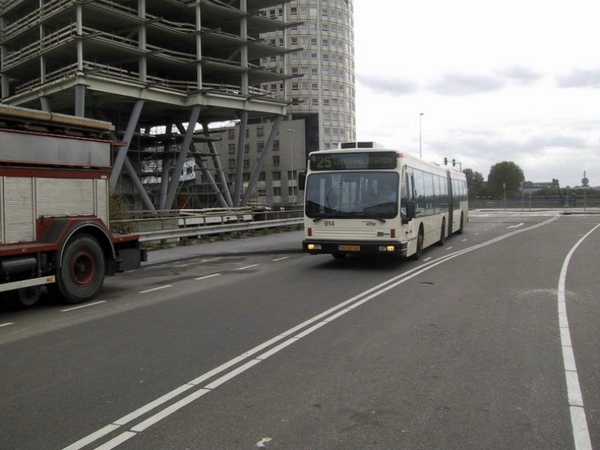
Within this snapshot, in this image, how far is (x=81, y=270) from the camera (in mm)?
9688

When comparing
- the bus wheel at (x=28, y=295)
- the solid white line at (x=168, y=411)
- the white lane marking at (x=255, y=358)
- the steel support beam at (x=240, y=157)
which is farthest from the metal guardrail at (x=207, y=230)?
the steel support beam at (x=240, y=157)

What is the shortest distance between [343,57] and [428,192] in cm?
9502

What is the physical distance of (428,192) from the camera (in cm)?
1669

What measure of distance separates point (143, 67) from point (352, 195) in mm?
27092

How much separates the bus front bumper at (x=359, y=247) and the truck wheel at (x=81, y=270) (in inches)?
210

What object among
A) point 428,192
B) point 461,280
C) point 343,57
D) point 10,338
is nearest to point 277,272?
point 461,280

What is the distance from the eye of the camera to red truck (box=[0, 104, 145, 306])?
27.8 feet

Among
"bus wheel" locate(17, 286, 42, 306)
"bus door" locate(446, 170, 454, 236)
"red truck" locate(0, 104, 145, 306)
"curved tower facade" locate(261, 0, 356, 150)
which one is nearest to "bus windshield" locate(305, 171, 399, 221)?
"red truck" locate(0, 104, 145, 306)

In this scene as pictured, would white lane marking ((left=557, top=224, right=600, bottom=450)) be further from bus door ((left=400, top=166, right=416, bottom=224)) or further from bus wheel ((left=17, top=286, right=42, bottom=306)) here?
bus wheel ((left=17, top=286, right=42, bottom=306))

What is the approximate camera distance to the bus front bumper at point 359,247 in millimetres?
12852

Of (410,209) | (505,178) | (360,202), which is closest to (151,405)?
(360,202)

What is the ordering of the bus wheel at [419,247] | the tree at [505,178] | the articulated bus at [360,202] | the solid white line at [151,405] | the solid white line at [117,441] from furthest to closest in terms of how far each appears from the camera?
1. the tree at [505,178]
2. the bus wheel at [419,247]
3. the articulated bus at [360,202]
4. the solid white line at [151,405]
5. the solid white line at [117,441]

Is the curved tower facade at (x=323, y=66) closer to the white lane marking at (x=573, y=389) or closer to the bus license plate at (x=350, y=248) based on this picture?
the bus license plate at (x=350, y=248)

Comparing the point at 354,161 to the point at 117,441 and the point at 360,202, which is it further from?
the point at 117,441
